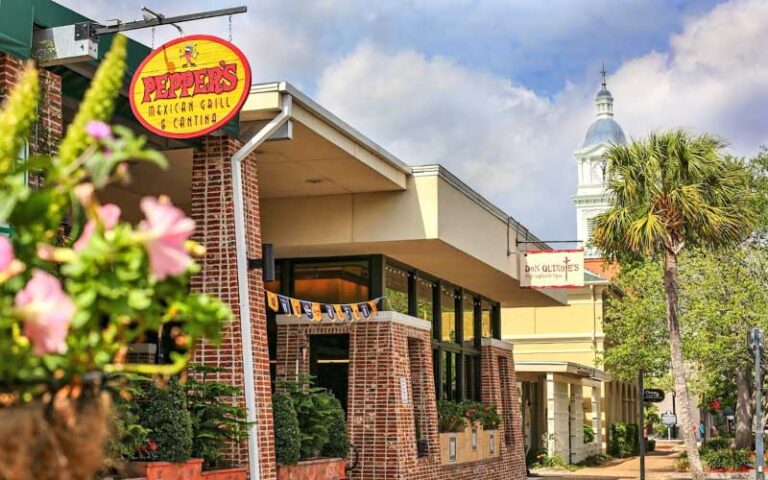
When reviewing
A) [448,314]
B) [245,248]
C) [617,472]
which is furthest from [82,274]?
[617,472]

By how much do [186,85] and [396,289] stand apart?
9493mm

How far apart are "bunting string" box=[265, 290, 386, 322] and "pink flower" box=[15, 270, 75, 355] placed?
13.1 m

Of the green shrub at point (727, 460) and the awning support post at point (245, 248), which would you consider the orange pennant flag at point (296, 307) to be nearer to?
the awning support post at point (245, 248)

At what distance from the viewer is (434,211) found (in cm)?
1819

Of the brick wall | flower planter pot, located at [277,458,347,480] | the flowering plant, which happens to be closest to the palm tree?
the brick wall

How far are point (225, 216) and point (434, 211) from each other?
5.19 metres

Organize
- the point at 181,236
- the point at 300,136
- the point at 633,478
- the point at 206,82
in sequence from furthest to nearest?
the point at 633,478 < the point at 300,136 < the point at 206,82 < the point at 181,236

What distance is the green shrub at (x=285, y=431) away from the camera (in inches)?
567

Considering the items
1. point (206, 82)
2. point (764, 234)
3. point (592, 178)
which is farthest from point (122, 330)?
point (592, 178)

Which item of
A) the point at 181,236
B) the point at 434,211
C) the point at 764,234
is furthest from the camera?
the point at 764,234

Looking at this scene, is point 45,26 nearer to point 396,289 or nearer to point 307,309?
point 307,309

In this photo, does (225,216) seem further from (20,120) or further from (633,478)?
(633,478)

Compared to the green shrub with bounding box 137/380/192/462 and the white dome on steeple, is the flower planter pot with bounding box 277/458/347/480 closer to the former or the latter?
the green shrub with bounding box 137/380/192/462

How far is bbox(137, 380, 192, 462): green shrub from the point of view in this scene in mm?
11508
